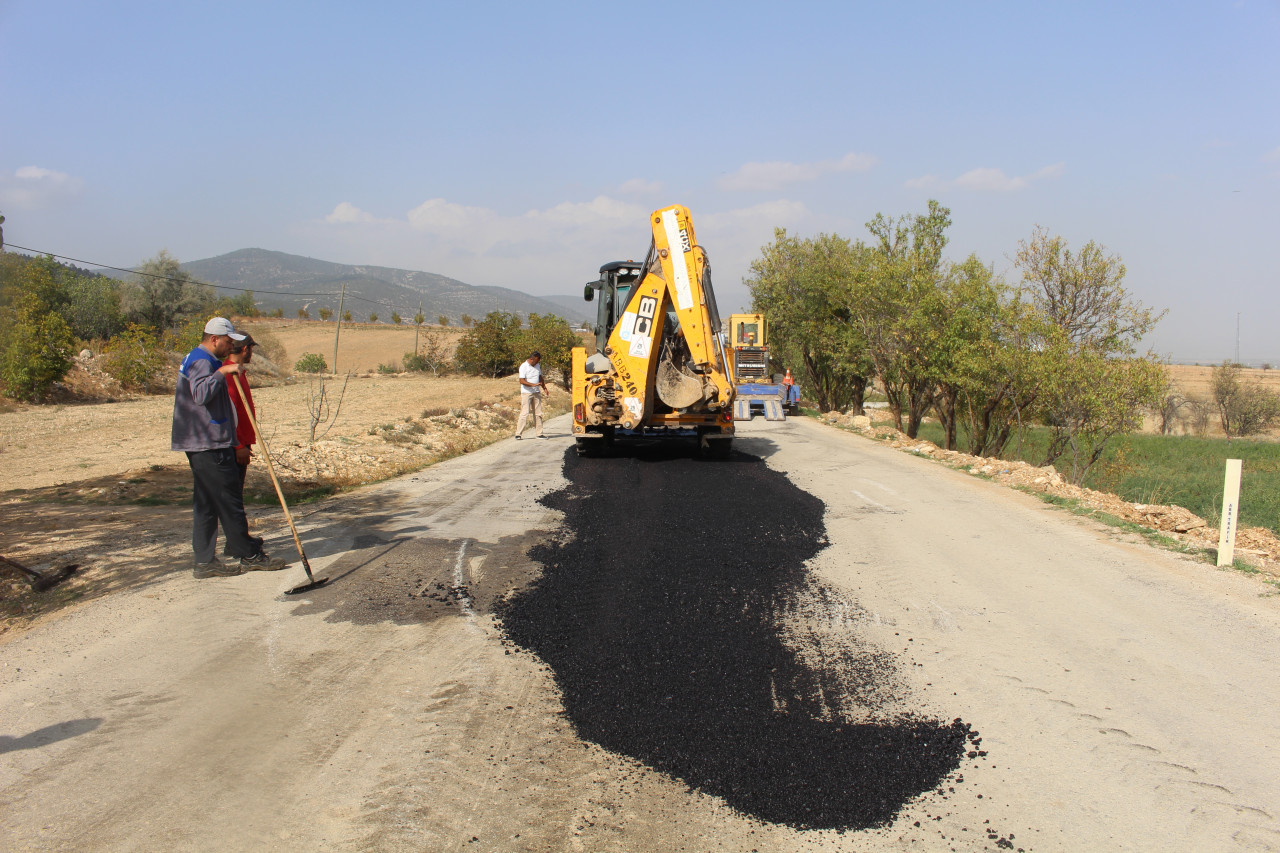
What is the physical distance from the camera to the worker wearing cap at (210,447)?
5.35 meters

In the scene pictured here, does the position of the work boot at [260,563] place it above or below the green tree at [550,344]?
below

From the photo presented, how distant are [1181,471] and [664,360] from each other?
21.4 m

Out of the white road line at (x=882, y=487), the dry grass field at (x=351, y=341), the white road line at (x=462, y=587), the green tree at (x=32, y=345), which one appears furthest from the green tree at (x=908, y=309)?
the dry grass field at (x=351, y=341)

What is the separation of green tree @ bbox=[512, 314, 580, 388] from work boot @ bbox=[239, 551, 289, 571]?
3411 cm

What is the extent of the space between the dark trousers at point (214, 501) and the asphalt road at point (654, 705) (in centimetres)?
32

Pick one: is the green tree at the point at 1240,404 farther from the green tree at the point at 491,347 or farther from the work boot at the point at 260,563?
the work boot at the point at 260,563

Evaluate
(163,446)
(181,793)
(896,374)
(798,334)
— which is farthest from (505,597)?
(798,334)

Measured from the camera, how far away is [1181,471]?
79.2 feet

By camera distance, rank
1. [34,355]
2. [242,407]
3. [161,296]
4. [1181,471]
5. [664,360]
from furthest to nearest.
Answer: [161,296] < [1181,471] < [34,355] < [664,360] < [242,407]

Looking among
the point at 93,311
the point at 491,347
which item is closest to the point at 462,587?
the point at 93,311

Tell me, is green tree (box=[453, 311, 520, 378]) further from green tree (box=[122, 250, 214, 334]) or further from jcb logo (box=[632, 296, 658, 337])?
jcb logo (box=[632, 296, 658, 337])

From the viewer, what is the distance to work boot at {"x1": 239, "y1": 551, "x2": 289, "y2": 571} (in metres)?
5.60

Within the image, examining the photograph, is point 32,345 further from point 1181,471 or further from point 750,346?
point 1181,471

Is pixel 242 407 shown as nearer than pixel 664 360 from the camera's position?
Yes
